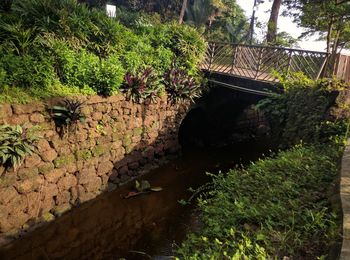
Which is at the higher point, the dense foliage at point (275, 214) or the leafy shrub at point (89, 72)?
the leafy shrub at point (89, 72)

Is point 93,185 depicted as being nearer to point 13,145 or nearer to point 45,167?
point 45,167

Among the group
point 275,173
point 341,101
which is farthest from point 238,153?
point 275,173

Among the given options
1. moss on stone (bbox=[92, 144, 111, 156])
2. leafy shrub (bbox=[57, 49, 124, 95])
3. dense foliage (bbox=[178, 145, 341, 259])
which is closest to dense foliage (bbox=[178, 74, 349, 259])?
dense foliage (bbox=[178, 145, 341, 259])

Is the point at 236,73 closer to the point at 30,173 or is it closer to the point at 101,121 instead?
the point at 101,121

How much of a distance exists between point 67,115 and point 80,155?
124 cm

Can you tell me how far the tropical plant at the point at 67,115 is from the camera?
736 cm

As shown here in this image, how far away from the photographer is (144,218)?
7938 mm

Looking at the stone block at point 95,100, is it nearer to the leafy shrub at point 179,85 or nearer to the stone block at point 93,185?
the stone block at point 93,185

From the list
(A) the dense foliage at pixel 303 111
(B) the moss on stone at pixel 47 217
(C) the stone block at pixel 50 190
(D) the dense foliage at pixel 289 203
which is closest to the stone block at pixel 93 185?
(C) the stone block at pixel 50 190

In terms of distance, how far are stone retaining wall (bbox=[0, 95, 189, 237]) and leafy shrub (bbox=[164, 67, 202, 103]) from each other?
0.45 metres

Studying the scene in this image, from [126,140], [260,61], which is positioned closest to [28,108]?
[126,140]

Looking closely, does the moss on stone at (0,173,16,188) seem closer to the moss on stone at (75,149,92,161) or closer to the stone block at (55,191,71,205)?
the stone block at (55,191,71,205)

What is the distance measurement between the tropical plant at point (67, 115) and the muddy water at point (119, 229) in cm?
216

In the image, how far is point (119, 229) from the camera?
7.45m
